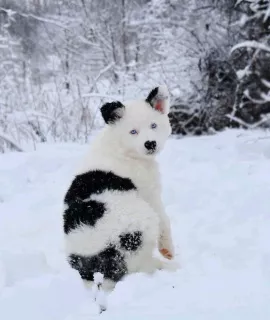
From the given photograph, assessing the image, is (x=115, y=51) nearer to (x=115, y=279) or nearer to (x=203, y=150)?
(x=203, y=150)

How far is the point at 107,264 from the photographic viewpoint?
2715 millimetres

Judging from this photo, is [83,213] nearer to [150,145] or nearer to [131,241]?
[131,241]

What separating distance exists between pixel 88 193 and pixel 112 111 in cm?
57

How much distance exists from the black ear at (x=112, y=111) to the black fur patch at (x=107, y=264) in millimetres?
864

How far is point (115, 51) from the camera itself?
58.6 ft

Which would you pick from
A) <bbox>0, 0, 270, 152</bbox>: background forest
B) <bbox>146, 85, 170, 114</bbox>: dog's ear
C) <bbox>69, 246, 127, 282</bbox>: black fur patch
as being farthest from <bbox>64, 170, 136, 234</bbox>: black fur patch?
<bbox>0, 0, 270, 152</bbox>: background forest

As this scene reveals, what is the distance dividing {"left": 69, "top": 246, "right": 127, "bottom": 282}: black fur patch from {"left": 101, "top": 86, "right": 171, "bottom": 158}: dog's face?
0.70m

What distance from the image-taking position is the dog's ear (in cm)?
319

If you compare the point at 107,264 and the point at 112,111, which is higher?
the point at 112,111

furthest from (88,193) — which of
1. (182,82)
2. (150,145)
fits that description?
(182,82)

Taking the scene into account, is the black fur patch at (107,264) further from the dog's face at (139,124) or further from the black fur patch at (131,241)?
the dog's face at (139,124)

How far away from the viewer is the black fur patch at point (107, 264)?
8.88ft

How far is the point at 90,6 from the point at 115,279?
1690 cm

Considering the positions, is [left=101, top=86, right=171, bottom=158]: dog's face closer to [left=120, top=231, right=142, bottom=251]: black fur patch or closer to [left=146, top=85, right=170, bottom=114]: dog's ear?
[left=146, top=85, right=170, bottom=114]: dog's ear
